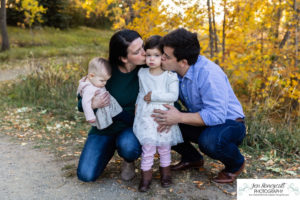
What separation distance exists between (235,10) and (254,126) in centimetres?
209

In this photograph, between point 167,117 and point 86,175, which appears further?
point 86,175

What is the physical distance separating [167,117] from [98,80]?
735 millimetres

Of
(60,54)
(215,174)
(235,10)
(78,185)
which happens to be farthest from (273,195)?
(60,54)

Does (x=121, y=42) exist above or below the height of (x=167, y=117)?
above

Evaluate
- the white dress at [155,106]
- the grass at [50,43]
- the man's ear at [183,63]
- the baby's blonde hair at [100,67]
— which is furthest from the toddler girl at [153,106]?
the grass at [50,43]

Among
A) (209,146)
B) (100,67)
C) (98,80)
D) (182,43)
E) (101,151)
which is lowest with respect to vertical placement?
(101,151)

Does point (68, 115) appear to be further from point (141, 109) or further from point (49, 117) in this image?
point (141, 109)

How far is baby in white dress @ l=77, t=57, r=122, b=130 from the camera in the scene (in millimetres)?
2742

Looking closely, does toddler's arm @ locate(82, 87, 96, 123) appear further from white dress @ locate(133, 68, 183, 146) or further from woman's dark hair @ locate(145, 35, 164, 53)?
woman's dark hair @ locate(145, 35, 164, 53)

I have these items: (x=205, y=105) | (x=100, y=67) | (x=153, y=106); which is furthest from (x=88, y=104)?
(x=205, y=105)

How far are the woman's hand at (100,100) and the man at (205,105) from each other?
0.51 meters

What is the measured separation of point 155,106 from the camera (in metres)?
2.63

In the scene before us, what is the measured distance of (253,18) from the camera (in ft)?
18.0

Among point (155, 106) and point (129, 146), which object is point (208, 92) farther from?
point (129, 146)
